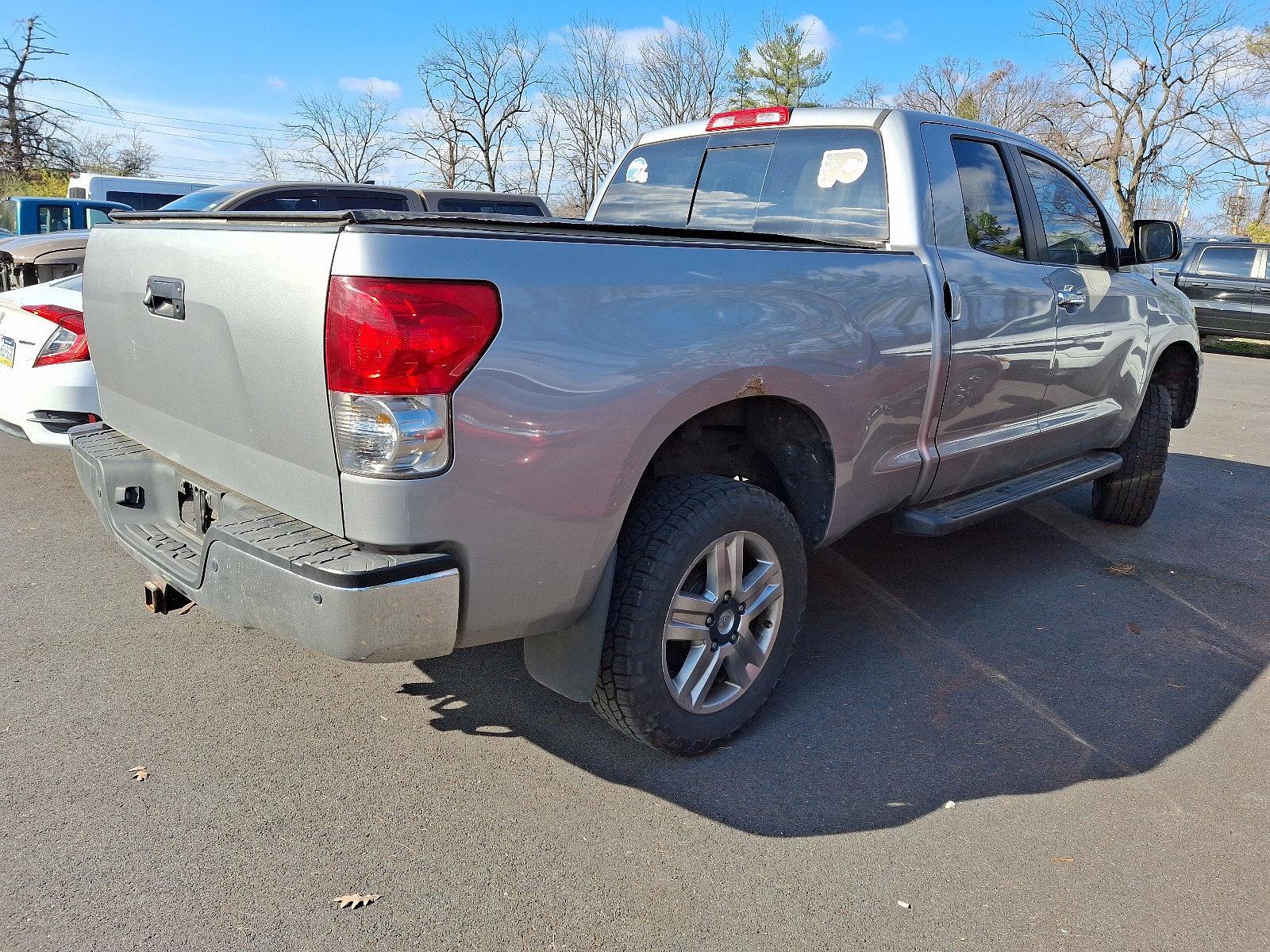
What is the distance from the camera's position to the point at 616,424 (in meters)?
2.42

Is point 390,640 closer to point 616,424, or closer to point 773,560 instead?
point 616,424

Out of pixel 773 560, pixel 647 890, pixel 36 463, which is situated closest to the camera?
pixel 647 890

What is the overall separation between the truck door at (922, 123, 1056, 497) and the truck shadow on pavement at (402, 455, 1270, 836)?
65 centimetres

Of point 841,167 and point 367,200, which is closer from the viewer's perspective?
point 841,167

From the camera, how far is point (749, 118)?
4172 mm

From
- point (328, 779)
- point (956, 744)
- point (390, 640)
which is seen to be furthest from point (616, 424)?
point (956, 744)

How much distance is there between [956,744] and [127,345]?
2878 mm

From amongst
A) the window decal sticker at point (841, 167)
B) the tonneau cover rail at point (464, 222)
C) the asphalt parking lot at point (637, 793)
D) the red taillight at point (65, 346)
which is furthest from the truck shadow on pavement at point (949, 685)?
the red taillight at point (65, 346)

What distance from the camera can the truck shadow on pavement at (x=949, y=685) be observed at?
9.41 feet

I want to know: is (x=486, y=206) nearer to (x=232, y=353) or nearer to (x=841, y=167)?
(x=841, y=167)

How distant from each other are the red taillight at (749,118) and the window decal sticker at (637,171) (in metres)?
0.38

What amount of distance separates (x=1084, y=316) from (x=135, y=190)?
2096 centimetres

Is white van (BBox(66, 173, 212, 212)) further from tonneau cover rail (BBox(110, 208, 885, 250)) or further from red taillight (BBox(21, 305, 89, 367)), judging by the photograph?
tonneau cover rail (BBox(110, 208, 885, 250))

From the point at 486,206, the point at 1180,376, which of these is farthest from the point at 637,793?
the point at 486,206
